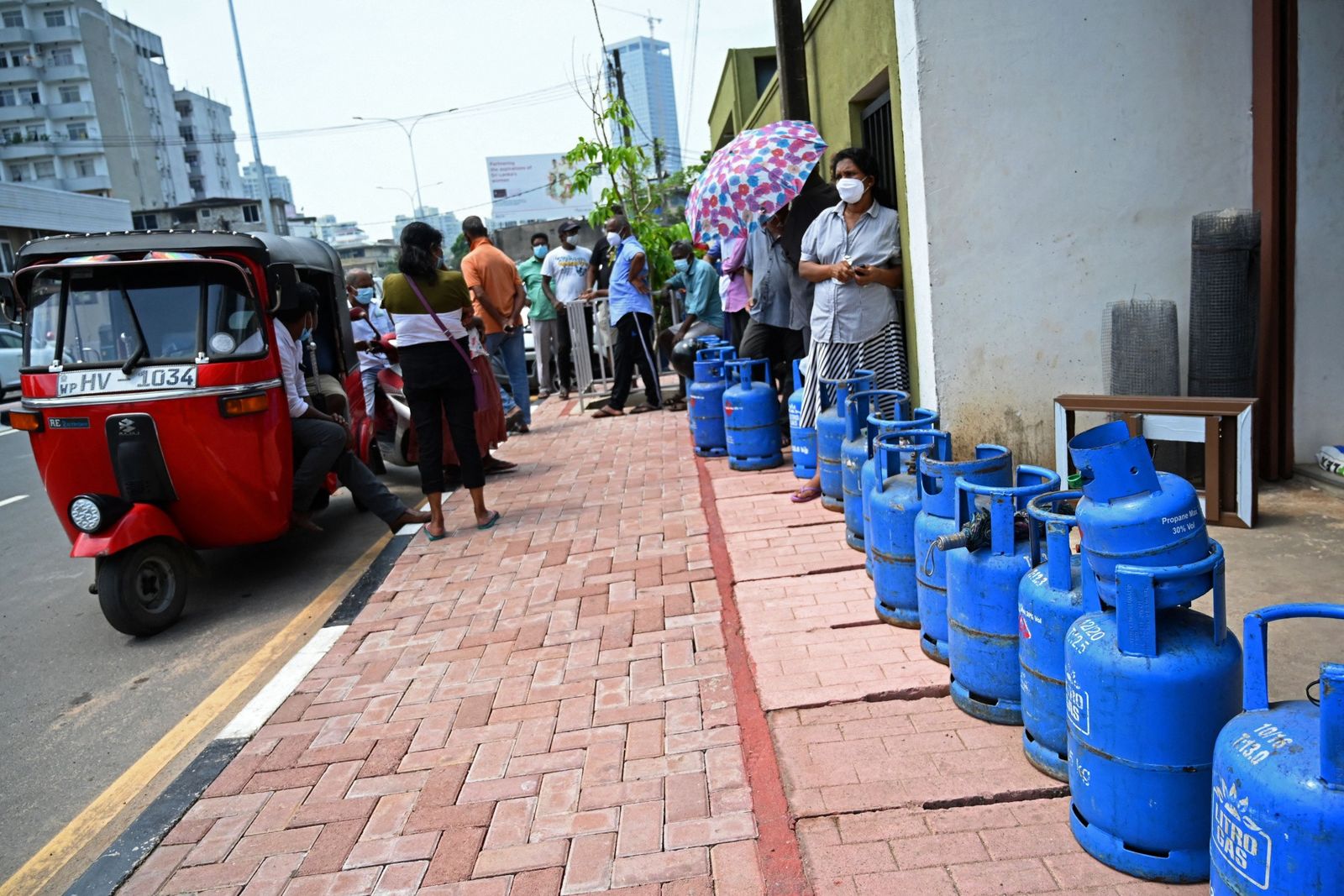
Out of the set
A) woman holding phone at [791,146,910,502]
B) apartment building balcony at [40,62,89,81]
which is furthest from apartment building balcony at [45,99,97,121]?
woman holding phone at [791,146,910,502]

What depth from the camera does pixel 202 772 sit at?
379cm

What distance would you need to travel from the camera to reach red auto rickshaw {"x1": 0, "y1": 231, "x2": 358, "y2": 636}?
5379mm

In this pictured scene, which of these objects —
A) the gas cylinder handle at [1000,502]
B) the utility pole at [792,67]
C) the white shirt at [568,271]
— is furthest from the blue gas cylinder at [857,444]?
the white shirt at [568,271]

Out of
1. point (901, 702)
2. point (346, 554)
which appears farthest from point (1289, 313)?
point (346, 554)

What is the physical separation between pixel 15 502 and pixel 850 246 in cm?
877

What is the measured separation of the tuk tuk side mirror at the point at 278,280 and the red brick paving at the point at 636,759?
6.45ft

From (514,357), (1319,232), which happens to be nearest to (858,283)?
(1319,232)

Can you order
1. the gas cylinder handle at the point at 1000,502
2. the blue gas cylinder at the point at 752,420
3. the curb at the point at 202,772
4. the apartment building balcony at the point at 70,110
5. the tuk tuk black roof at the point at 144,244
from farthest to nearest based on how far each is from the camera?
the apartment building balcony at the point at 70,110, the blue gas cylinder at the point at 752,420, the tuk tuk black roof at the point at 144,244, the curb at the point at 202,772, the gas cylinder handle at the point at 1000,502

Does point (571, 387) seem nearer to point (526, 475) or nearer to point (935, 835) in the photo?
point (526, 475)

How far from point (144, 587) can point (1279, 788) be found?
554 cm

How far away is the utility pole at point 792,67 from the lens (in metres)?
8.38

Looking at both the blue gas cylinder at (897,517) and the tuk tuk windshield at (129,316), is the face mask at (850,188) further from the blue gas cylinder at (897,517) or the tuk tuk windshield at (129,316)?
the tuk tuk windshield at (129,316)

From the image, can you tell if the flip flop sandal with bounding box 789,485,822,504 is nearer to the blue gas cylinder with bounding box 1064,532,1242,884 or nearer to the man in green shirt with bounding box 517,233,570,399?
the blue gas cylinder with bounding box 1064,532,1242,884

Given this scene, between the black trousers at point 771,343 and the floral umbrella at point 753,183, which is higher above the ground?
the floral umbrella at point 753,183
